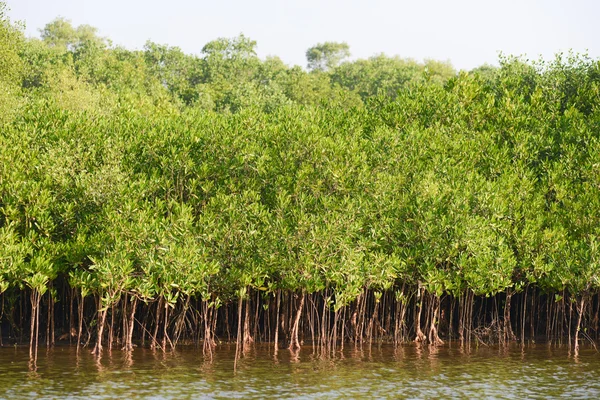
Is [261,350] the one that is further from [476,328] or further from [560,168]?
[560,168]

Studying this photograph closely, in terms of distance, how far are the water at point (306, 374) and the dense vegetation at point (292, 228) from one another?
1248 millimetres

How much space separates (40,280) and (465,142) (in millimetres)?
17904

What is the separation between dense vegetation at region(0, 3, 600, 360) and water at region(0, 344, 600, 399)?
49.1 inches

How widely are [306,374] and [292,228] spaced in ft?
19.5

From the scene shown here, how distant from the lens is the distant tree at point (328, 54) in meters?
157

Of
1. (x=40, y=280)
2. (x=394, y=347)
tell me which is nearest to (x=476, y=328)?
(x=394, y=347)

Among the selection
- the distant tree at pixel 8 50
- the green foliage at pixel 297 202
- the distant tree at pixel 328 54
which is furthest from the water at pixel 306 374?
the distant tree at pixel 328 54

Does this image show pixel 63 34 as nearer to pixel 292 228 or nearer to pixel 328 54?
pixel 328 54

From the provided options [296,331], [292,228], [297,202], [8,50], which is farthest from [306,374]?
[8,50]

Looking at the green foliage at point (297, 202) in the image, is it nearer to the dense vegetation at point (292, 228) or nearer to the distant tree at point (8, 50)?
the dense vegetation at point (292, 228)

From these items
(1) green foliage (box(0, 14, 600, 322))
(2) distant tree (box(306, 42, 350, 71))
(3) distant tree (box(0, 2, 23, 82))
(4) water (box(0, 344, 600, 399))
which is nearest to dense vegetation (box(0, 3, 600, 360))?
(1) green foliage (box(0, 14, 600, 322))

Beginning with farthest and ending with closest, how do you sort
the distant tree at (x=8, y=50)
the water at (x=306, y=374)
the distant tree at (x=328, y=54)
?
1. the distant tree at (x=328, y=54)
2. the distant tree at (x=8, y=50)
3. the water at (x=306, y=374)

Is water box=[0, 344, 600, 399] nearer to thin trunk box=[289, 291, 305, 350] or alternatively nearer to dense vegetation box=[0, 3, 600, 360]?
thin trunk box=[289, 291, 305, 350]

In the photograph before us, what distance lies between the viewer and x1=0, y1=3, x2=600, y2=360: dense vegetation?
1111 inches
